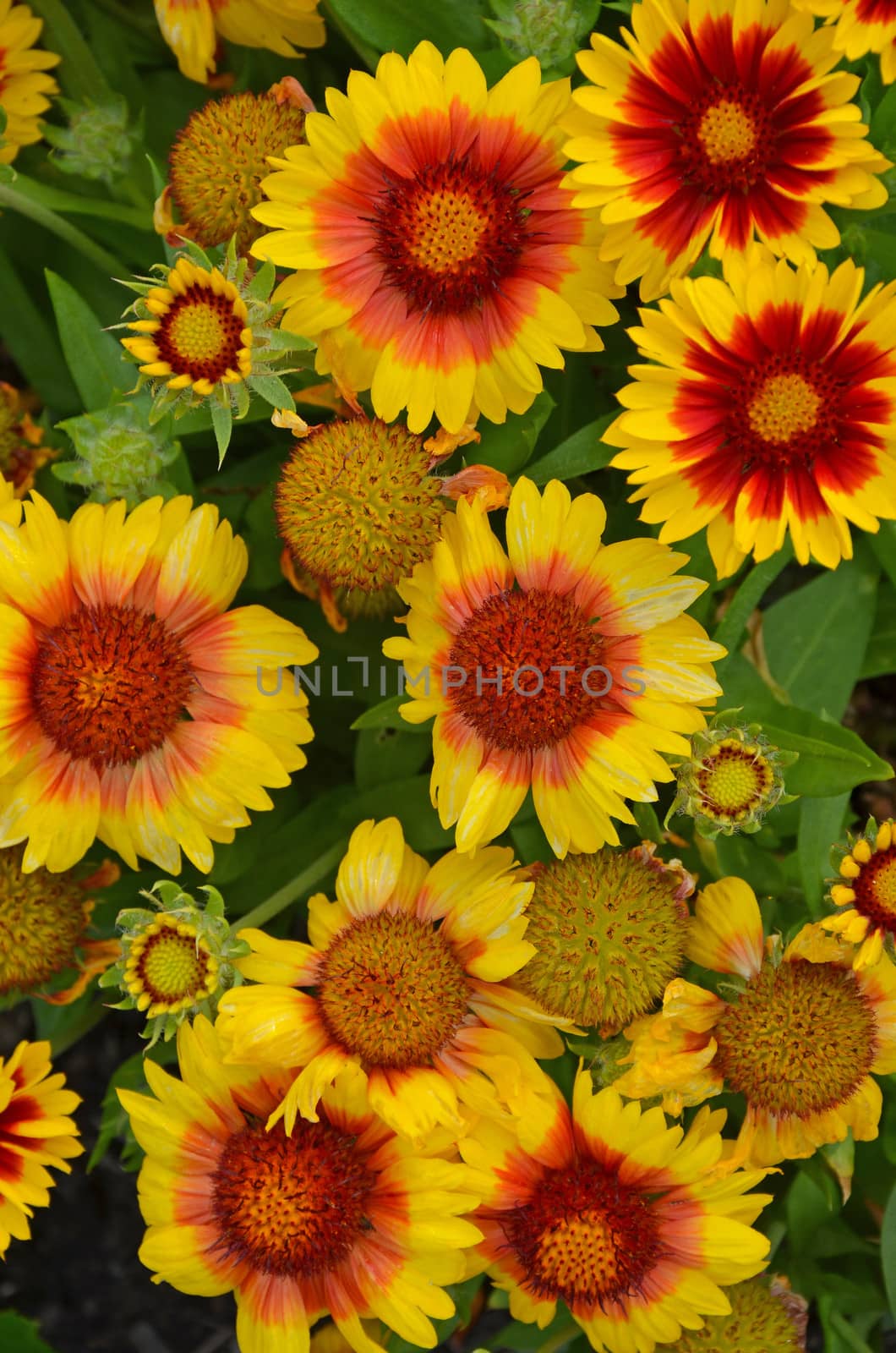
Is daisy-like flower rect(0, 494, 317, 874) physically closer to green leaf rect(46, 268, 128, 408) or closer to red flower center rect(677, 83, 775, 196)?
green leaf rect(46, 268, 128, 408)

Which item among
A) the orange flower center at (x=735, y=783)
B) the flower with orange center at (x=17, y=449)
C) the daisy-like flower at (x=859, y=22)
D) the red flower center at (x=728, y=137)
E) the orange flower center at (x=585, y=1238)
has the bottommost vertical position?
the orange flower center at (x=585, y=1238)

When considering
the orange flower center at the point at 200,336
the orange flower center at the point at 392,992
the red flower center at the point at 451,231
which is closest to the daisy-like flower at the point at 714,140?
the red flower center at the point at 451,231

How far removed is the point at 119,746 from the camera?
156 centimetres

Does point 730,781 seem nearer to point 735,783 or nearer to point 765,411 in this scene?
point 735,783

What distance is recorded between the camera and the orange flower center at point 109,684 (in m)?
1.53

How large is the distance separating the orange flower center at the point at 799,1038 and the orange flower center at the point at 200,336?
3.22 ft

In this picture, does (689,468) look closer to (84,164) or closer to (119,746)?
(119,746)

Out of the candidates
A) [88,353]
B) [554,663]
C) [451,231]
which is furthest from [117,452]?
[554,663]

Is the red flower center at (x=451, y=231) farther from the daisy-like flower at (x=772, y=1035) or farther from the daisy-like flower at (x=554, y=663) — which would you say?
the daisy-like flower at (x=772, y=1035)

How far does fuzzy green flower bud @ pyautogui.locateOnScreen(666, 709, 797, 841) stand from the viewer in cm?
144

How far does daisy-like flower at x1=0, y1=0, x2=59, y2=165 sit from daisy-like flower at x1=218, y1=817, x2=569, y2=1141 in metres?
1.17

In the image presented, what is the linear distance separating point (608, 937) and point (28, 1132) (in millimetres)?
803

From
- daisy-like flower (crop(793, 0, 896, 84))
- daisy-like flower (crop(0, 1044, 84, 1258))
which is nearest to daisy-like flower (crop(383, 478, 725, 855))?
daisy-like flower (crop(793, 0, 896, 84))

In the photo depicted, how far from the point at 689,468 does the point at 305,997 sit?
0.80m
